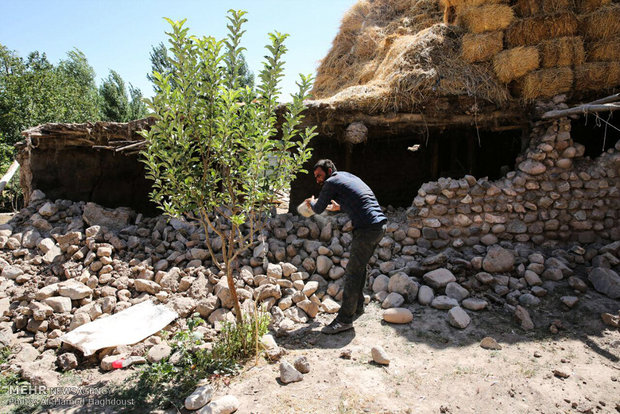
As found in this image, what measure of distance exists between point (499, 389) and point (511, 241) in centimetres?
305

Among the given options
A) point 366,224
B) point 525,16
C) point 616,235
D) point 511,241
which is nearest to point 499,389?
point 366,224

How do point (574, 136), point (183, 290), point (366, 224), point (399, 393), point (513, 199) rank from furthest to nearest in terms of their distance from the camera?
point (574, 136) < point (513, 199) < point (183, 290) < point (366, 224) < point (399, 393)

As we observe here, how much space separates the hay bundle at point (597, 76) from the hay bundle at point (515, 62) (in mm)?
658

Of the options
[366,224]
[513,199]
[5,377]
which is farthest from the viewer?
[513,199]

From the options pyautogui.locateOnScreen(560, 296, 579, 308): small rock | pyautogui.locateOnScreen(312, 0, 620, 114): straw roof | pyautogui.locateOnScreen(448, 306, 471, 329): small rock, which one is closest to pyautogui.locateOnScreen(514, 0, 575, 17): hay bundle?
pyautogui.locateOnScreen(312, 0, 620, 114): straw roof

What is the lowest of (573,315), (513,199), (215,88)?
(573,315)

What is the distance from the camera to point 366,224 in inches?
141

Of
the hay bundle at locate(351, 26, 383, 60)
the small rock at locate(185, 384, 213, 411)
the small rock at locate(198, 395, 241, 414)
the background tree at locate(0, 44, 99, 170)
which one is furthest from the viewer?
the background tree at locate(0, 44, 99, 170)

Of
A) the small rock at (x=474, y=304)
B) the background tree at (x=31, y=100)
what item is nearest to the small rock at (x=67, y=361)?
the small rock at (x=474, y=304)

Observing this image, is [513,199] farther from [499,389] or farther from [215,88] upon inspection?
[215,88]

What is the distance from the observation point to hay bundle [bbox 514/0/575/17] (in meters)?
5.33

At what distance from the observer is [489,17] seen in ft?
18.3

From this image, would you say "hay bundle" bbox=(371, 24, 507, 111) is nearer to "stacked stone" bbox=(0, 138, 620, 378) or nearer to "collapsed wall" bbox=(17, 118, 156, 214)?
"stacked stone" bbox=(0, 138, 620, 378)
